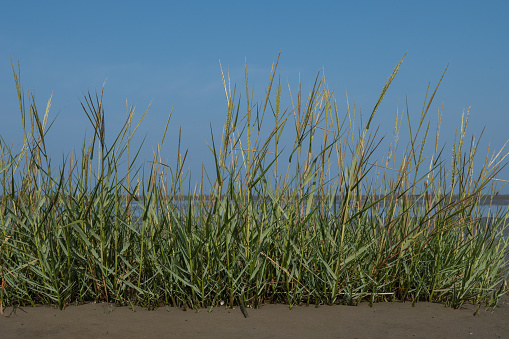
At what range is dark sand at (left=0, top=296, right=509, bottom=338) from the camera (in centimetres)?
173

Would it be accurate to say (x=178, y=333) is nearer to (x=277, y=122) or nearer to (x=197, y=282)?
(x=197, y=282)

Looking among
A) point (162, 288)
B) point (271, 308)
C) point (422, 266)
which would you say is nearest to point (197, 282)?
point (162, 288)

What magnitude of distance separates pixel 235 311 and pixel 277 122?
0.75 meters

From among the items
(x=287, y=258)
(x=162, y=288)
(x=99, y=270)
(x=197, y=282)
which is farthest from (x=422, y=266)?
(x=99, y=270)

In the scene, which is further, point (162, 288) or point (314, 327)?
point (162, 288)

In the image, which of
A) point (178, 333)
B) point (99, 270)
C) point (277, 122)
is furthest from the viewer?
point (99, 270)

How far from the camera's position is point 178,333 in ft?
5.65

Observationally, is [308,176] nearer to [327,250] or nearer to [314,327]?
[327,250]

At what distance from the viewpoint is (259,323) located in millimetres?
1798

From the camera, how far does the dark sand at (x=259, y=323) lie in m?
1.73

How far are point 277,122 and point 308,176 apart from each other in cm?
25

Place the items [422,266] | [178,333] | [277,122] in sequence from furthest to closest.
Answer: [422,266] → [277,122] → [178,333]

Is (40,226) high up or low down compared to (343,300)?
up

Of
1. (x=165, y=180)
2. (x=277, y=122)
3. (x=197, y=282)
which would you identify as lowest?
(x=197, y=282)
